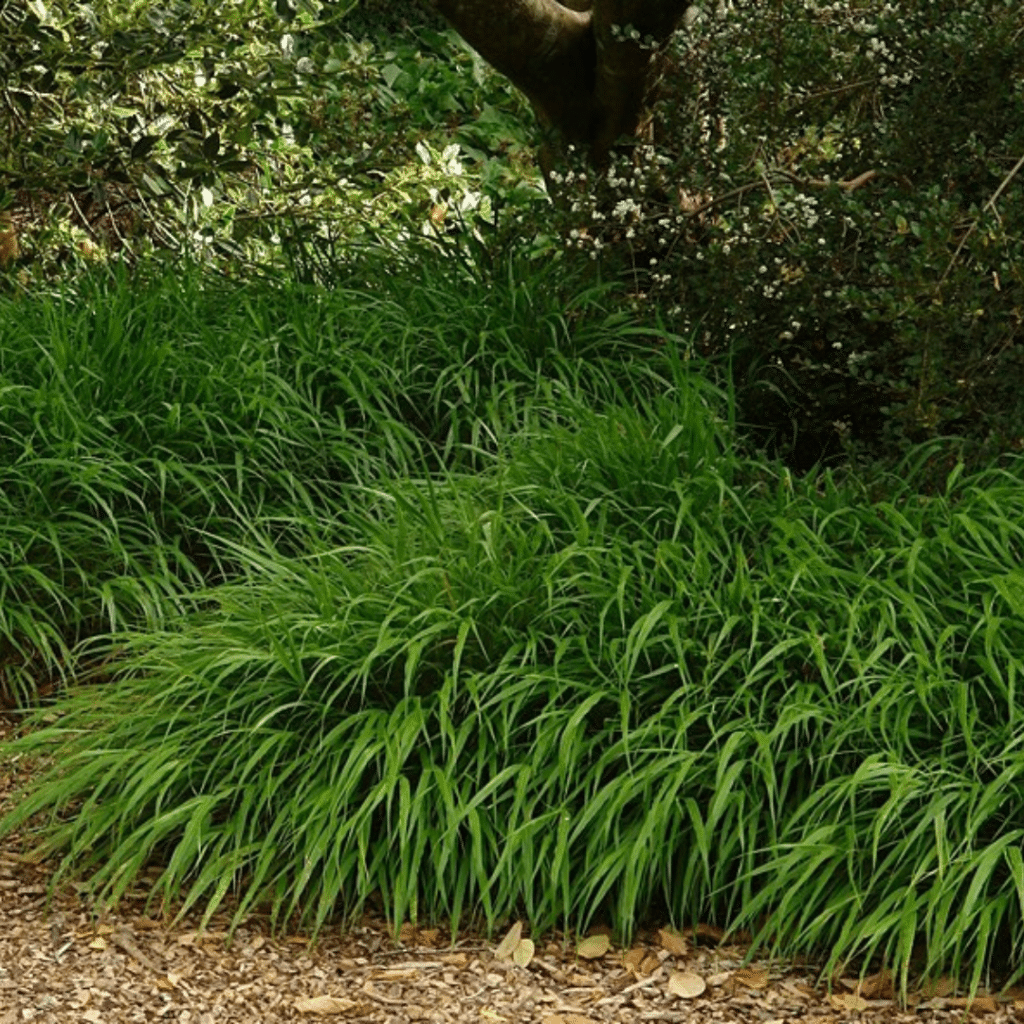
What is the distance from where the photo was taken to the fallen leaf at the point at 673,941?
11.0 feet

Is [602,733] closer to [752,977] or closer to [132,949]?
[752,977]

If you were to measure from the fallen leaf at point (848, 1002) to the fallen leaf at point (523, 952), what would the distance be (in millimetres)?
540

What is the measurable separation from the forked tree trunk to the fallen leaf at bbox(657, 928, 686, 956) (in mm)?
2527

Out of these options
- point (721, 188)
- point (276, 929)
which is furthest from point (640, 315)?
point (276, 929)

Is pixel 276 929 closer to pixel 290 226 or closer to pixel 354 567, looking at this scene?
pixel 354 567

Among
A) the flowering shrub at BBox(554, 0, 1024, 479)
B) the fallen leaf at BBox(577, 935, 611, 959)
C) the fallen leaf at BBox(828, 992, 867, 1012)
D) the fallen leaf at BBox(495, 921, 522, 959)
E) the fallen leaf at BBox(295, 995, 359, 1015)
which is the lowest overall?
the fallen leaf at BBox(295, 995, 359, 1015)

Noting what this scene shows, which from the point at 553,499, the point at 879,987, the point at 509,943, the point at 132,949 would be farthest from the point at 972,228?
the point at 132,949

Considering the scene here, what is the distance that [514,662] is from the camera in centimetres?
370

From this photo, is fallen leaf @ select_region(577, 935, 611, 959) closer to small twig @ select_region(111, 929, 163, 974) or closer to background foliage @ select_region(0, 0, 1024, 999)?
background foliage @ select_region(0, 0, 1024, 999)

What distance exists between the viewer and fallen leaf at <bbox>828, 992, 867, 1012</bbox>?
315 cm

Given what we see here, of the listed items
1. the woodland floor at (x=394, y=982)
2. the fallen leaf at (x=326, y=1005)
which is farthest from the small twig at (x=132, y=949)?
the fallen leaf at (x=326, y=1005)

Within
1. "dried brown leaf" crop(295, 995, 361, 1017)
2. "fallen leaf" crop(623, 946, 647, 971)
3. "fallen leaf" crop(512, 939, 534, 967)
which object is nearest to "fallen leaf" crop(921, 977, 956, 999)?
"fallen leaf" crop(623, 946, 647, 971)

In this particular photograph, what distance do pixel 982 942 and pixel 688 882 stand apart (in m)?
0.54

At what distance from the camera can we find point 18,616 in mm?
4172
